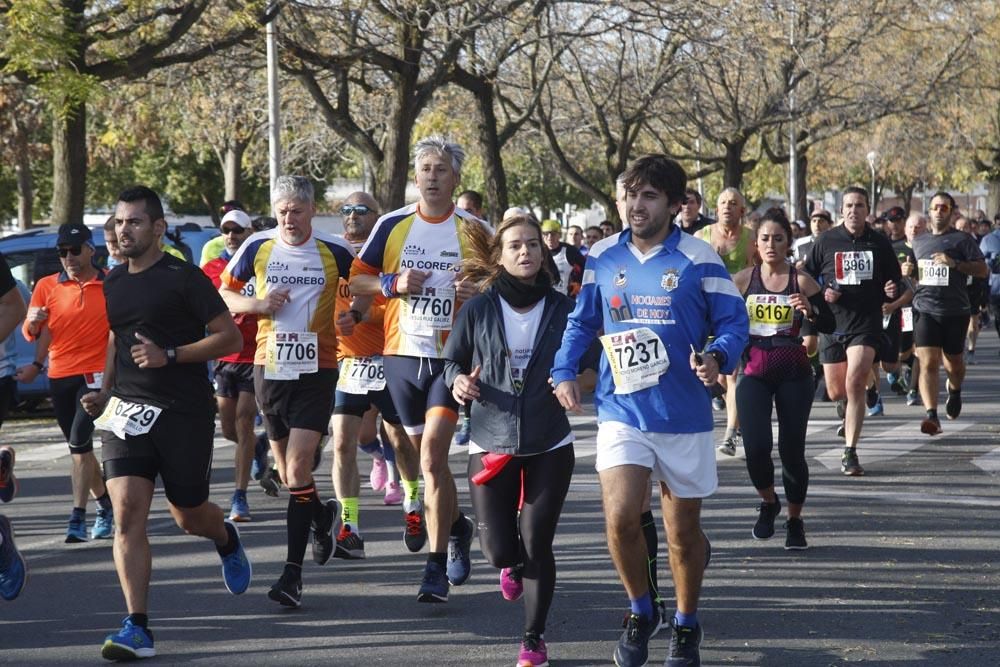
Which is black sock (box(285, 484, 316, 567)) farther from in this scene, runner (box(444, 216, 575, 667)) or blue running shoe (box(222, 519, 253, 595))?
runner (box(444, 216, 575, 667))

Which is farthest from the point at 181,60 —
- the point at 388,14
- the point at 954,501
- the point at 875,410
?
the point at 954,501

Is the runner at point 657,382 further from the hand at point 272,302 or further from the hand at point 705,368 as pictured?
the hand at point 272,302

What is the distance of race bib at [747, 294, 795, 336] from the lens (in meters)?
8.94

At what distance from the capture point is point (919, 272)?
14500mm

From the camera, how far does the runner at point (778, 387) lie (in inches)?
346

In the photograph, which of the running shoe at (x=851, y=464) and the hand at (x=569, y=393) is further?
the running shoe at (x=851, y=464)

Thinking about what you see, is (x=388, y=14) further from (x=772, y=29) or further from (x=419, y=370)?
(x=419, y=370)

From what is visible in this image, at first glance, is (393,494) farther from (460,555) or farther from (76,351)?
(460,555)

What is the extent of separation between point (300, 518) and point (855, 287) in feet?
18.8

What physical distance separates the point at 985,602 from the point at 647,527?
1.70 meters

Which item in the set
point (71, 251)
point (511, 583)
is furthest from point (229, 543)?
point (71, 251)

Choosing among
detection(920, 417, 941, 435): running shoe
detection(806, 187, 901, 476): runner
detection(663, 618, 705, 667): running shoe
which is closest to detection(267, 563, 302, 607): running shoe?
detection(663, 618, 705, 667): running shoe

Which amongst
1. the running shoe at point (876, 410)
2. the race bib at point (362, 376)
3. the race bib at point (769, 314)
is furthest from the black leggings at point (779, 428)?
the running shoe at point (876, 410)

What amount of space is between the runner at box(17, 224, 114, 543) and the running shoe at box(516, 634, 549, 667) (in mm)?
4328
